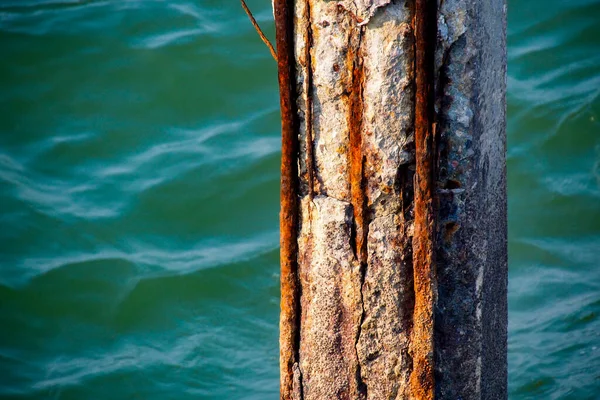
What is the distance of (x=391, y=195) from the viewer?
68.6 inches

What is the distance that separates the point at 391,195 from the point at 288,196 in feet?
0.75

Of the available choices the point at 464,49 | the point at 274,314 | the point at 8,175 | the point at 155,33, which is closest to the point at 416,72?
the point at 464,49

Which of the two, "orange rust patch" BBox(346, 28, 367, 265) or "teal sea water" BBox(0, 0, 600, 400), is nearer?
"orange rust patch" BBox(346, 28, 367, 265)

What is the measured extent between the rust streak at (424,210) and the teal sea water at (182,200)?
2512 mm

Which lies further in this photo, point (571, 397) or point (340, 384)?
point (571, 397)

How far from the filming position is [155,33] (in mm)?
7117

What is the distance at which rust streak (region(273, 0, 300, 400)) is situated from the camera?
68.7 inches

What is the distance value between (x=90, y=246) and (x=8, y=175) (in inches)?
41.4

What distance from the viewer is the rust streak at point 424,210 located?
5.38ft

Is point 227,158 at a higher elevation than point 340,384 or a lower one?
higher

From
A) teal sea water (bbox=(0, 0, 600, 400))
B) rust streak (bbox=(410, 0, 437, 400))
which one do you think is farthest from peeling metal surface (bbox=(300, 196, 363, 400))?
teal sea water (bbox=(0, 0, 600, 400))

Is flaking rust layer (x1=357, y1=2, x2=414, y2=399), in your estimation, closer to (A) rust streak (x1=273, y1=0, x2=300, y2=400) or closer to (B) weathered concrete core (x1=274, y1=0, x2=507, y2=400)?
(B) weathered concrete core (x1=274, y1=0, x2=507, y2=400)

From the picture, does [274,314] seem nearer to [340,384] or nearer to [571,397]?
[571,397]

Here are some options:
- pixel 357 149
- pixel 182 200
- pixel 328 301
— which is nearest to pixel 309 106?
pixel 357 149
